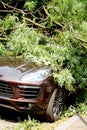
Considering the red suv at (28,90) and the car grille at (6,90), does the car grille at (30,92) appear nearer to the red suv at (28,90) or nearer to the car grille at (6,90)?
the red suv at (28,90)

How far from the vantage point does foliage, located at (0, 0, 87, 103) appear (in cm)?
700

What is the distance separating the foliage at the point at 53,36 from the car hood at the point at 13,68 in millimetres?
319

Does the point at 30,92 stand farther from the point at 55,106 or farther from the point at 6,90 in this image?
the point at 55,106

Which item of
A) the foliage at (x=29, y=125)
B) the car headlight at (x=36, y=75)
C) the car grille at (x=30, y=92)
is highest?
the car headlight at (x=36, y=75)

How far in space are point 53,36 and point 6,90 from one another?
2355mm

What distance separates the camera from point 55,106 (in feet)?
21.2

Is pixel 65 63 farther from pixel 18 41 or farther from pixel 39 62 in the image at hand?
pixel 18 41

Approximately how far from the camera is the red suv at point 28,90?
19.4 feet

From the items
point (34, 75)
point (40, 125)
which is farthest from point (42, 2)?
point (40, 125)

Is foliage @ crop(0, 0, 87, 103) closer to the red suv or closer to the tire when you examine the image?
the tire

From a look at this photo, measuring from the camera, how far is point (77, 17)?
25.8 feet

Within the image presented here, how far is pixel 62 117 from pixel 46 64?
44.7 inches

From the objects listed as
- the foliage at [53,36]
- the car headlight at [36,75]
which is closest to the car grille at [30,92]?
the car headlight at [36,75]

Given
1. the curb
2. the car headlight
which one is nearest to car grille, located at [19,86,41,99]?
the car headlight
